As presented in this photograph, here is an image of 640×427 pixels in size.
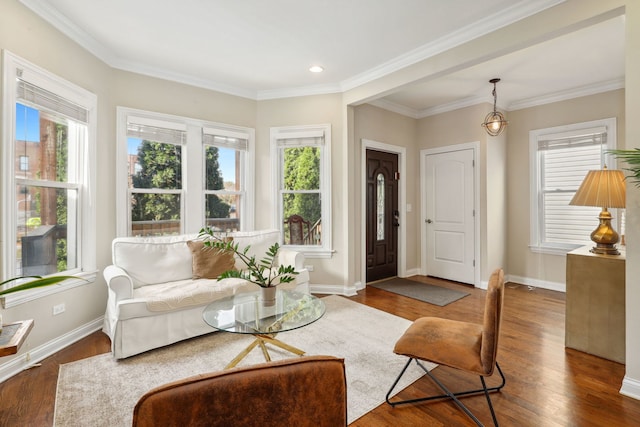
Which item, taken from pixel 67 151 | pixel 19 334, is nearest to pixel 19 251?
pixel 67 151

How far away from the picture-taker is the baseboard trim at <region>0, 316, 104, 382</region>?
2.23 metres

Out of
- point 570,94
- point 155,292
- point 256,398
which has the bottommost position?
point 155,292

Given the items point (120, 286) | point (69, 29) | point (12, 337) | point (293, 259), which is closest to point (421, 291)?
point (293, 259)

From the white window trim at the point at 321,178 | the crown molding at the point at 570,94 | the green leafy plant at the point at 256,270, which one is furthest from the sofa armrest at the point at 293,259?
the crown molding at the point at 570,94

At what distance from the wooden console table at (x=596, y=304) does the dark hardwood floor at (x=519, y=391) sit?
0.11 meters

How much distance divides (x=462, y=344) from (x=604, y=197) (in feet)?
5.91

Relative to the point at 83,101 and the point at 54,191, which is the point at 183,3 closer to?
the point at 83,101

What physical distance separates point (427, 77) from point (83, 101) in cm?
332

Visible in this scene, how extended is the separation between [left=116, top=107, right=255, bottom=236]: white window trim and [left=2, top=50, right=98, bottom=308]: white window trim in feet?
1.00

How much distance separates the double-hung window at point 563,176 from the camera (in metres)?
4.02

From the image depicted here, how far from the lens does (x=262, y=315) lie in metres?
2.20

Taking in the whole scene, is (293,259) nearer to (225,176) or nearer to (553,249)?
(225,176)

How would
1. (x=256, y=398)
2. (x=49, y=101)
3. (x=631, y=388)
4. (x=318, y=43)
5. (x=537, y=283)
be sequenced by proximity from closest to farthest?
(x=256, y=398), (x=631, y=388), (x=49, y=101), (x=318, y=43), (x=537, y=283)

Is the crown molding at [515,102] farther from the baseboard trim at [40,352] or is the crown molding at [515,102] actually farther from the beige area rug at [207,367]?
the baseboard trim at [40,352]
